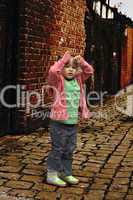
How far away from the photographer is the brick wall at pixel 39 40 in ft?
28.0

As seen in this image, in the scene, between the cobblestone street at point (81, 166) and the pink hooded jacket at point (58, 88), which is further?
the pink hooded jacket at point (58, 88)

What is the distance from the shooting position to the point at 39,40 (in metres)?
9.26

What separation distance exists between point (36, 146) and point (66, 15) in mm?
4103

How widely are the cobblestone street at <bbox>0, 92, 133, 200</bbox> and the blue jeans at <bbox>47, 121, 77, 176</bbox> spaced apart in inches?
10.5

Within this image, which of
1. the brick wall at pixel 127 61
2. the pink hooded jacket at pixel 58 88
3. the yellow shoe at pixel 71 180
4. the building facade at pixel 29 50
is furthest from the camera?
the brick wall at pixel 127 61

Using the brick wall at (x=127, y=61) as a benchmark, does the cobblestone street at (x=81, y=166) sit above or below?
below

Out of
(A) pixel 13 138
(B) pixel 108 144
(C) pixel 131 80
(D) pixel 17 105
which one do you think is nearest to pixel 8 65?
(D) pixel 17 105

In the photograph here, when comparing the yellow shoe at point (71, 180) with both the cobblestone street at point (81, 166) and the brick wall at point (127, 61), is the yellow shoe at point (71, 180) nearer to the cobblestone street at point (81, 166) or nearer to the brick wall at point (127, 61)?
the cobblestone street at point (81, 166)

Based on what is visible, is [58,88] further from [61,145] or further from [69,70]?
[61,145]

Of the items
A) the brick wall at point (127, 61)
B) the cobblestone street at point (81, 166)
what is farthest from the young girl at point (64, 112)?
the brick wall at point (127, 61)

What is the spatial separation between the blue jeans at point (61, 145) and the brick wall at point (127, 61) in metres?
16.7

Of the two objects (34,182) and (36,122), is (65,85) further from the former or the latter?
(36,122)

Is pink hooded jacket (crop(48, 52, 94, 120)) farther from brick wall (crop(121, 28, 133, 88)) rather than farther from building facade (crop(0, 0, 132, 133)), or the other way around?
brick wall (crop(121, 28, 133, 88))

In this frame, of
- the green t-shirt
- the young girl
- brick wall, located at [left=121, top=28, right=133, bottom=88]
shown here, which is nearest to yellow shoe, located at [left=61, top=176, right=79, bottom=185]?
the young girl
